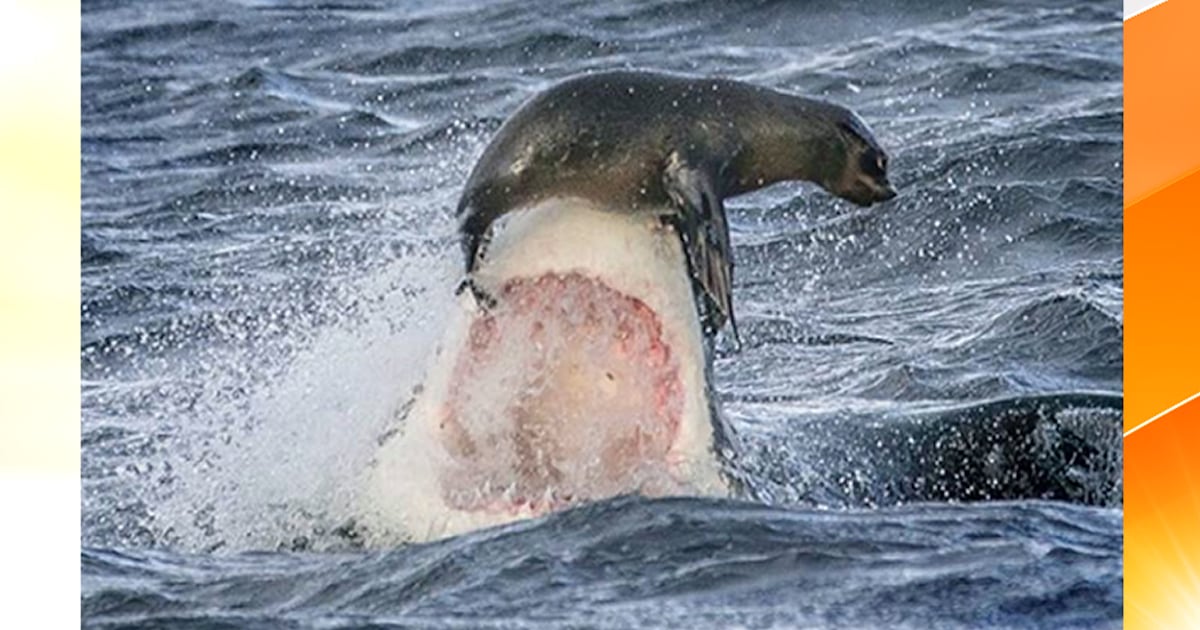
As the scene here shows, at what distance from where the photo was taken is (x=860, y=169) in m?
5.05

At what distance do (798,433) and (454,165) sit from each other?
0.89m

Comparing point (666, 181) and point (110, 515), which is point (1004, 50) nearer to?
point (666, 181)

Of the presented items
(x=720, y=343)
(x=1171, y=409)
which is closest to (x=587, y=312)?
(x=720, y=343)

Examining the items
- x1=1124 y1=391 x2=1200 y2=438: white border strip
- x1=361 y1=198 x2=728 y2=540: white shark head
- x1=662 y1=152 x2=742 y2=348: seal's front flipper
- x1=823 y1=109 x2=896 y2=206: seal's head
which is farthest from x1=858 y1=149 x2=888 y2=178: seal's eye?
x1=1124 y1=391 x2=1200 y2=438: white border strip

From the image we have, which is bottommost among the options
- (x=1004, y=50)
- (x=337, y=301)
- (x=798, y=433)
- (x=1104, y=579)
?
(x=1104, y=579)

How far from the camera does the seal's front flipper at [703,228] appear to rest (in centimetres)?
466

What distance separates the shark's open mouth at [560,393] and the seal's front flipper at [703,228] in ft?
0.56

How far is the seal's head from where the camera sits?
5.02m

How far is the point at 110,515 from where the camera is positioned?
17.4ft

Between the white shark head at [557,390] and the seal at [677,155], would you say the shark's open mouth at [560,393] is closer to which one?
the white shark head at [557,390]

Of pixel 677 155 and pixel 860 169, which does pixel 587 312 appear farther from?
pixel 860 169

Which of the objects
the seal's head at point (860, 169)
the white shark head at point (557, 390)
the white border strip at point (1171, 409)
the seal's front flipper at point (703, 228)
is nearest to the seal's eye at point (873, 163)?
the seal's head at point (860, 169)

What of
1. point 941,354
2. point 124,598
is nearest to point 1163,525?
point 941,354
